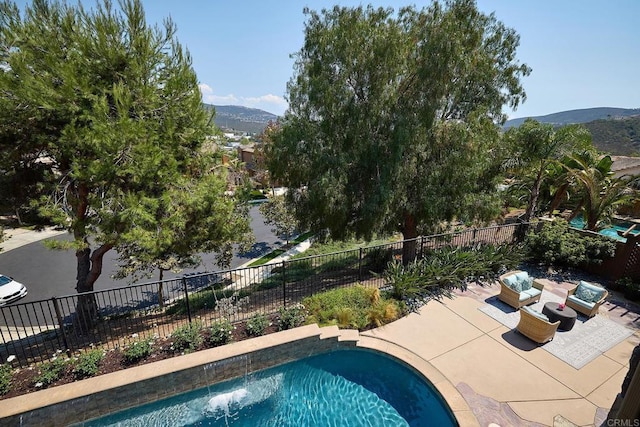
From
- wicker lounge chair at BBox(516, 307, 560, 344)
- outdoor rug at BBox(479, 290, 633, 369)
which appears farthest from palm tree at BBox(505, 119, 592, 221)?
wicker lounge chair at BBox(516, 307, 560, 344)

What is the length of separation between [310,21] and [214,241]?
289 inches

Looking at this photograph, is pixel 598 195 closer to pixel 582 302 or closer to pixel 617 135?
pixel 582 302

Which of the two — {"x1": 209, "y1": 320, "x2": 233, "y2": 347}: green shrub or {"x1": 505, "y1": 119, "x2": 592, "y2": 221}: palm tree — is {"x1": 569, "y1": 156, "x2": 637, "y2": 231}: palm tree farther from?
{"x1": 209, "y1": 320, "x2": 233, "y2": 347}: green shrub

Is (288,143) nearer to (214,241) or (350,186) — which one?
(350,186)

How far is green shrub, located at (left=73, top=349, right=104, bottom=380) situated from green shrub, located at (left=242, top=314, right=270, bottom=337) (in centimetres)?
296

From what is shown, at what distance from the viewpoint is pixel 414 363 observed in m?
6.41

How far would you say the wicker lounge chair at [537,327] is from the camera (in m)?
6.81

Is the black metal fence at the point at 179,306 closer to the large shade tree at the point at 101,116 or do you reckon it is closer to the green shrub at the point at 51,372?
the green shrub at the point at 51,372

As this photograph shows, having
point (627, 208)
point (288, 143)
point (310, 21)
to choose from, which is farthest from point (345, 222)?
point (627, 208)

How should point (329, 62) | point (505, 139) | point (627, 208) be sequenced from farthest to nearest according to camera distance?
point (627, 208), point (505, 139), point (329, 62)

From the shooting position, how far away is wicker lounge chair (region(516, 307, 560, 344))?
22.3 feet

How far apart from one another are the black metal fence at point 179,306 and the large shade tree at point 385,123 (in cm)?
136

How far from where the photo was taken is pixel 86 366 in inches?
234

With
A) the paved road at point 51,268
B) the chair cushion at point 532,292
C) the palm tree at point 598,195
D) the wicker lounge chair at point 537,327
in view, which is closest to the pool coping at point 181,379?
the wicker lounge chair at point 537,327
